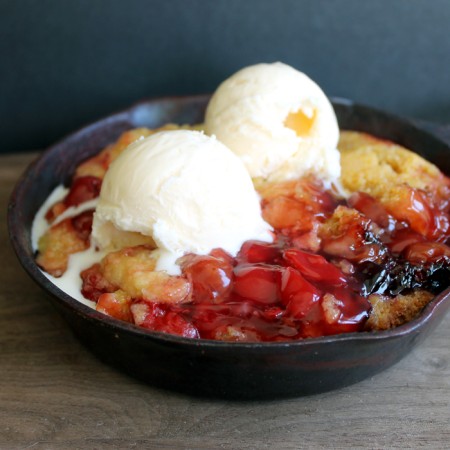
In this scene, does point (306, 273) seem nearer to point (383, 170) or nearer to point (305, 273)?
point (305, 273)

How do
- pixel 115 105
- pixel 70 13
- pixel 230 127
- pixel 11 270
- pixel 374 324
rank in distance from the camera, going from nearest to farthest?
1. pixel 374 324
2. pixel 230 127
3. pixel 11 270
4. pixel 70 13
5. pixel 115 105

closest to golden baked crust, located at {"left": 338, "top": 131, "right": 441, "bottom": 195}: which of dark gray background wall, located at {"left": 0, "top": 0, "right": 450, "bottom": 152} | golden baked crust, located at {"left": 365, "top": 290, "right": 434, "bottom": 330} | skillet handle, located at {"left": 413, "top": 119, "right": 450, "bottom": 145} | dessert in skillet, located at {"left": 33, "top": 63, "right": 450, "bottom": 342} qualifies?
dessert in skillet, located at {"left": 33, "top": 63, "right": 450, "bottom": 342}

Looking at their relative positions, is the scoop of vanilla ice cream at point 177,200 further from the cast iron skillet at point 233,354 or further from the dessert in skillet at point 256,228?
the cast iron skillet at point 233,354

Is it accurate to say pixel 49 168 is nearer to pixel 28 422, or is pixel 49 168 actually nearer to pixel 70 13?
pixel 70 13

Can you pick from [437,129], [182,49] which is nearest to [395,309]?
[437,129]

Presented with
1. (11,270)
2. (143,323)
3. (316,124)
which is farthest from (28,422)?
(316,124)

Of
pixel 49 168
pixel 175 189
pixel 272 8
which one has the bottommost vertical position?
pixel 49 168

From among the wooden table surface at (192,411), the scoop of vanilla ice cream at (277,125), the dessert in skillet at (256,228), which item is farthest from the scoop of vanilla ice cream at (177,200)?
the wooden table surface at (192,411)
